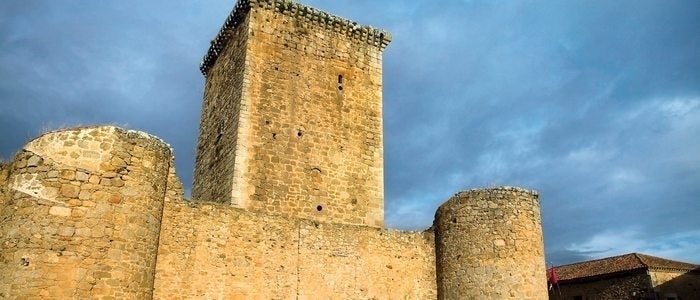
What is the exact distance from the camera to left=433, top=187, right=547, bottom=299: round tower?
10.9 meters

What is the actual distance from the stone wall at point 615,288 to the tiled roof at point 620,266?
0.28 m

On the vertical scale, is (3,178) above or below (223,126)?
below

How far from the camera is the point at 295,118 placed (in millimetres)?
13773

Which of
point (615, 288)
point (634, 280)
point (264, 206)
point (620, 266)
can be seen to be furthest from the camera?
point (620, 266)

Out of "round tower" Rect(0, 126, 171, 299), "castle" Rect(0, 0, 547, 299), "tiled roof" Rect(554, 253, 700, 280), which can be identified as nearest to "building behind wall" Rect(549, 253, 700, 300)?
"tiled roof" Rect(554, 253, 700, 280)

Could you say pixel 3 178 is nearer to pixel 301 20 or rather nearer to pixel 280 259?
pixel 280 259

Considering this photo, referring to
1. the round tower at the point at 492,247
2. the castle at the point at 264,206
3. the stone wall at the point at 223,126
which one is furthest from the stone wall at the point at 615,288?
the stone wall at the point at 223,126

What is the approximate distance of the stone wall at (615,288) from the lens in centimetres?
2294

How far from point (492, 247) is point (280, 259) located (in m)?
4.18

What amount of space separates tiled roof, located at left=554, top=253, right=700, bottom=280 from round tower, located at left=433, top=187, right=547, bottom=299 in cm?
1475

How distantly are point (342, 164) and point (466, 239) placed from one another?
12.8ft

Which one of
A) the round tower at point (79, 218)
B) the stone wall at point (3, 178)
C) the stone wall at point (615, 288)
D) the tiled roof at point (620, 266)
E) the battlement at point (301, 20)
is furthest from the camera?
the tiled roof at point (620, 266)

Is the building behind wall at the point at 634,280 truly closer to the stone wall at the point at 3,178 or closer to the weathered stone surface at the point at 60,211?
the weathered stone surface at the point at 60,211

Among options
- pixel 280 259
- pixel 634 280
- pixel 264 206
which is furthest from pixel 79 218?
pixel 634 280
